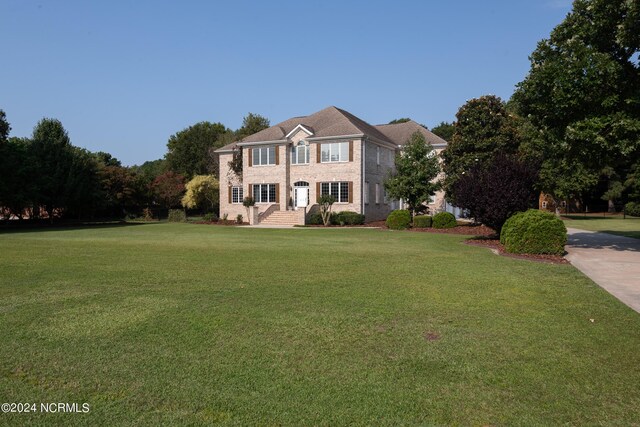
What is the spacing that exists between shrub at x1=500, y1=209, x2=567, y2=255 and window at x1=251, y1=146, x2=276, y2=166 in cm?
2541

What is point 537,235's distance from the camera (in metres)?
13.8

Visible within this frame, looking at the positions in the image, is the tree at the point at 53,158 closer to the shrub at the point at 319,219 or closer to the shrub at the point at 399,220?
the shrub at the point at 319,219

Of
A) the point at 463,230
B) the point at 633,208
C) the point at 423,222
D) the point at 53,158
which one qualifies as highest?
the point at 53,158

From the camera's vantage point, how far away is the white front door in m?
36.7

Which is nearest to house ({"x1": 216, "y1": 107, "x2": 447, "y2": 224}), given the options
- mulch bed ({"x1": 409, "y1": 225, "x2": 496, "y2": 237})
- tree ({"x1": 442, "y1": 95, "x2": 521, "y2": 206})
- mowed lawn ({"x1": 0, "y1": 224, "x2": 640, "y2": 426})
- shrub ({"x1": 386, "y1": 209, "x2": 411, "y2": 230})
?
tree ({"x1": 442, "y1": 95, "x2": 521, "y2": 206})

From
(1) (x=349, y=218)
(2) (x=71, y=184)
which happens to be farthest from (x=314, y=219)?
(2) (x=71, y=184)

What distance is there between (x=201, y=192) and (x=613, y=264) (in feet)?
121

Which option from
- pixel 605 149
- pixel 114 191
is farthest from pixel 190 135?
pixel 605 149

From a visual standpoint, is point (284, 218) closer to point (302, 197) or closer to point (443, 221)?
point (302, 197)

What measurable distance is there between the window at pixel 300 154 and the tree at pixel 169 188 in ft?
45.3

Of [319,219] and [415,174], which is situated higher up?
[415,174]

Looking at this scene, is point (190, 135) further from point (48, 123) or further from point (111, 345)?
point (111, 345)

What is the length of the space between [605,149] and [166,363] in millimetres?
14441

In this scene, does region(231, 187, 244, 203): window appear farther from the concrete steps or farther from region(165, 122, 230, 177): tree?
region(165, 122, 230, 177): tree
